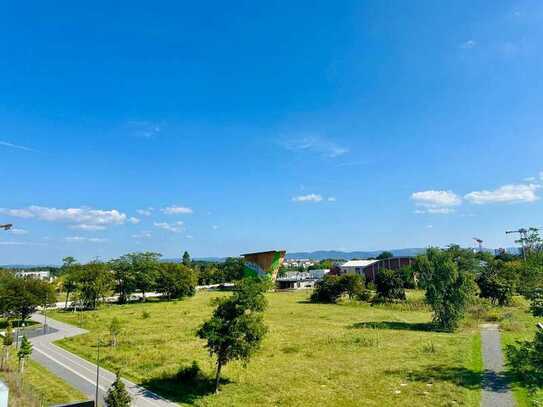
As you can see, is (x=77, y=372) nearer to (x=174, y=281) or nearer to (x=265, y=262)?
(x=174, y=281)

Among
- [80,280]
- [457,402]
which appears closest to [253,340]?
[457,402]

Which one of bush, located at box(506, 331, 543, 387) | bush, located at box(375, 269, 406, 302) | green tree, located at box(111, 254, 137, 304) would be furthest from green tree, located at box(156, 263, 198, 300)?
bush, located at box(506, 331, 543, 387)

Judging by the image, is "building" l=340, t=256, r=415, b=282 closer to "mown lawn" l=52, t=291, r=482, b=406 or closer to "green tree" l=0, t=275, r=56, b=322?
"mown lawn" l=52, t=291, r=482, b=406

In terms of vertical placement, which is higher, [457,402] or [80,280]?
[80,280]

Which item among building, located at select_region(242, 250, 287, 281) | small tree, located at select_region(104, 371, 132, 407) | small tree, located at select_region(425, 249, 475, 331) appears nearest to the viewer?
small tree, located at select_region(104, 371, 132, 407)

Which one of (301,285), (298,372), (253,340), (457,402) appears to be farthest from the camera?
(301,285)

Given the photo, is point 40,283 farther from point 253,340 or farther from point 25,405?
point 253,340

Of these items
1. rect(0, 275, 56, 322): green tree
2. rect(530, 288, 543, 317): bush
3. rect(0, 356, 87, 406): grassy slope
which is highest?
rect(530, 288, 543, 317): bush
